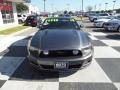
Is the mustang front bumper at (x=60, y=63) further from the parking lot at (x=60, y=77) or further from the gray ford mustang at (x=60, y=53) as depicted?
the parking lot at (x=60, y=77)

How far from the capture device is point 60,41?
575cm

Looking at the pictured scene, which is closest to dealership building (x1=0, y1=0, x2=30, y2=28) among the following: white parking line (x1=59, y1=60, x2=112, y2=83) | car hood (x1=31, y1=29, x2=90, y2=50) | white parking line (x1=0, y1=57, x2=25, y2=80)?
white parking line (x1=0, y1=57, x2=25, y2=80)

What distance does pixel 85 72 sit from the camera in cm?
594

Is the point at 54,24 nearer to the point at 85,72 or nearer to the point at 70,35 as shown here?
the point at 70,35

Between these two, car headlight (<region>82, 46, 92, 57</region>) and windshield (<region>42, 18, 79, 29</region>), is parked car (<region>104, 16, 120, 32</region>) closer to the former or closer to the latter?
windshield (<region>42, 18, 79, 29</region>)

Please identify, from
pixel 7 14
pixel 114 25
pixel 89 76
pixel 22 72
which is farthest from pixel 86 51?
pixel 7 14

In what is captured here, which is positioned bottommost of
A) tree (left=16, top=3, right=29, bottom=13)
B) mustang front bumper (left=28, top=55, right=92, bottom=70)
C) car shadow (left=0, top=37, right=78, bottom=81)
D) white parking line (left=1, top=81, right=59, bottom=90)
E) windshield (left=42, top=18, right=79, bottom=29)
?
white parking line (left=1, top=81, right=59, bottom=90)

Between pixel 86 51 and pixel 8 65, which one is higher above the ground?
pixel 86 51

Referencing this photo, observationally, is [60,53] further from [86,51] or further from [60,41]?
[86,51]

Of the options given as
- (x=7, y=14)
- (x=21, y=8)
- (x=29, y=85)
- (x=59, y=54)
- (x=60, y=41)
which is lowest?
(x=29, y=85)

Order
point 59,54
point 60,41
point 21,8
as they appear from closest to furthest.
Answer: point 59,54
point 60,41
point 21,8

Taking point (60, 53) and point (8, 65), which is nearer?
point (60, 53)

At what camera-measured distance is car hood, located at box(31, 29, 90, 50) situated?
548cm

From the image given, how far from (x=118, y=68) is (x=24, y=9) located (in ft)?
228
